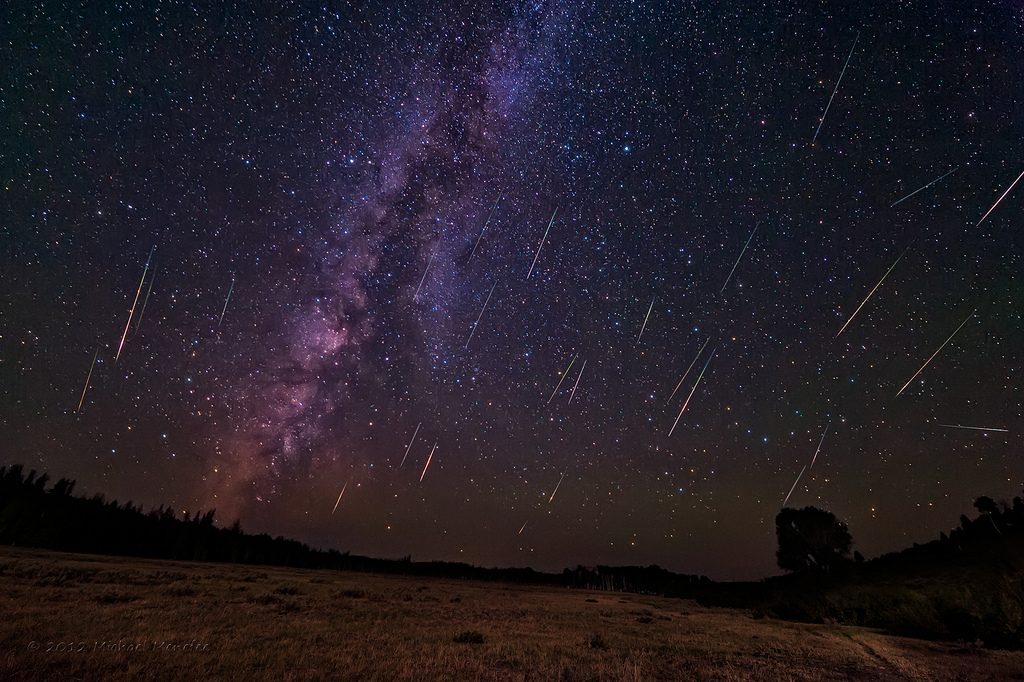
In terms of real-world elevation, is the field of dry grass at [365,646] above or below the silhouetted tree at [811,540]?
below

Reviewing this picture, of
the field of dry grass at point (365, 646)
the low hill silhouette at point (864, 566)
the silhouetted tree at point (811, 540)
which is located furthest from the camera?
the silhouetted tree at point (811, 540)

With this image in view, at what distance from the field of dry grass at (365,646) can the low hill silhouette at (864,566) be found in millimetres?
2552

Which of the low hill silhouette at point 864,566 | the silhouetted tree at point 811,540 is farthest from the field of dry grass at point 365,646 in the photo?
the silhouetted tree at point 811,540

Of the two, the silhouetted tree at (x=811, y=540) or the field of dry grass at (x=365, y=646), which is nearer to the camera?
the field of dry grass at (x=365, y=646)

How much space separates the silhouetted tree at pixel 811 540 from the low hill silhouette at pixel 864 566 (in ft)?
16.0

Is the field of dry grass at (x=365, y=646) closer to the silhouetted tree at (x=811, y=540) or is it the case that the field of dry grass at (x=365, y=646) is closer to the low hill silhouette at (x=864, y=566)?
the low hill silhouette at (x=864, y=566)

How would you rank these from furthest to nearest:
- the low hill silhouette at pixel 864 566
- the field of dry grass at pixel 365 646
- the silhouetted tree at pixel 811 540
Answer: the silhouetted tree at pixel 811 540 < the low hill silhouette at pixel 864 566 < the field of dry grass at pixel 365 646

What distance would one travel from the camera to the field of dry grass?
10.2m

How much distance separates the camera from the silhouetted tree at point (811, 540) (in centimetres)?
6278

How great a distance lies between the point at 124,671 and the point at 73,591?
1293cm

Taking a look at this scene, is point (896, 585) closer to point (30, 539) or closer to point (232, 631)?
point (232, 631)

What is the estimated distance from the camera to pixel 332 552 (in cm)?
12988

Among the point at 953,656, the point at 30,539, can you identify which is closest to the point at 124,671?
the point at 953,656

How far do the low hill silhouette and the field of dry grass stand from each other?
2.55 m
